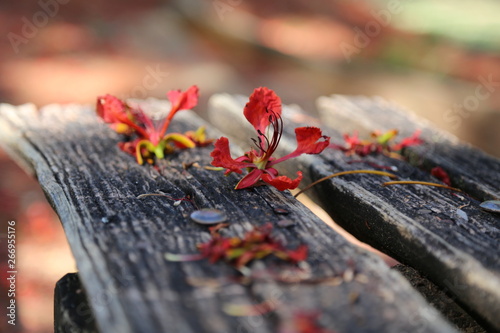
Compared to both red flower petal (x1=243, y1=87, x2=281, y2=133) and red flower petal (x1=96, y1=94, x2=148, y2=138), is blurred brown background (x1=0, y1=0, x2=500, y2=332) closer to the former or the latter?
red flower petal (x1=96, y1=94, x2=148, y2=138)

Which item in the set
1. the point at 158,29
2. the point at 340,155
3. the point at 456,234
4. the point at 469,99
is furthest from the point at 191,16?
the point at 456,234

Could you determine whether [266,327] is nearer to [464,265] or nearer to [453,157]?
[464,265]

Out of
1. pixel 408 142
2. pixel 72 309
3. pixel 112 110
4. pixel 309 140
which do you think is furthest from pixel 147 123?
pixel 408 142

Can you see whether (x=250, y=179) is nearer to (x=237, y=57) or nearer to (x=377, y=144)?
(x=377, y=144)

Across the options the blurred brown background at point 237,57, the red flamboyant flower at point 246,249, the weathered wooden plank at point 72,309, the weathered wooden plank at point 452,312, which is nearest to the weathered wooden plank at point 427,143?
the weathered wooden plank at point 452,312

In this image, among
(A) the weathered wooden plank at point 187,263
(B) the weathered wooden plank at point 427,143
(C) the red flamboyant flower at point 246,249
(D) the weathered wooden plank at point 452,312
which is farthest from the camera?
(B) the weathered wooden plank at point 427,143

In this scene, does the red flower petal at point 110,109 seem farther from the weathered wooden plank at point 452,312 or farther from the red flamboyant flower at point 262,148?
the weathered wooden plank at point 452,312

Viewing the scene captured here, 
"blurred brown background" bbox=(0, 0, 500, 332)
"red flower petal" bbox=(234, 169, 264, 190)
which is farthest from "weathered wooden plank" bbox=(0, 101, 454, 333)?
"blurred brown background" bbox=(0, 0, 500, 332)
